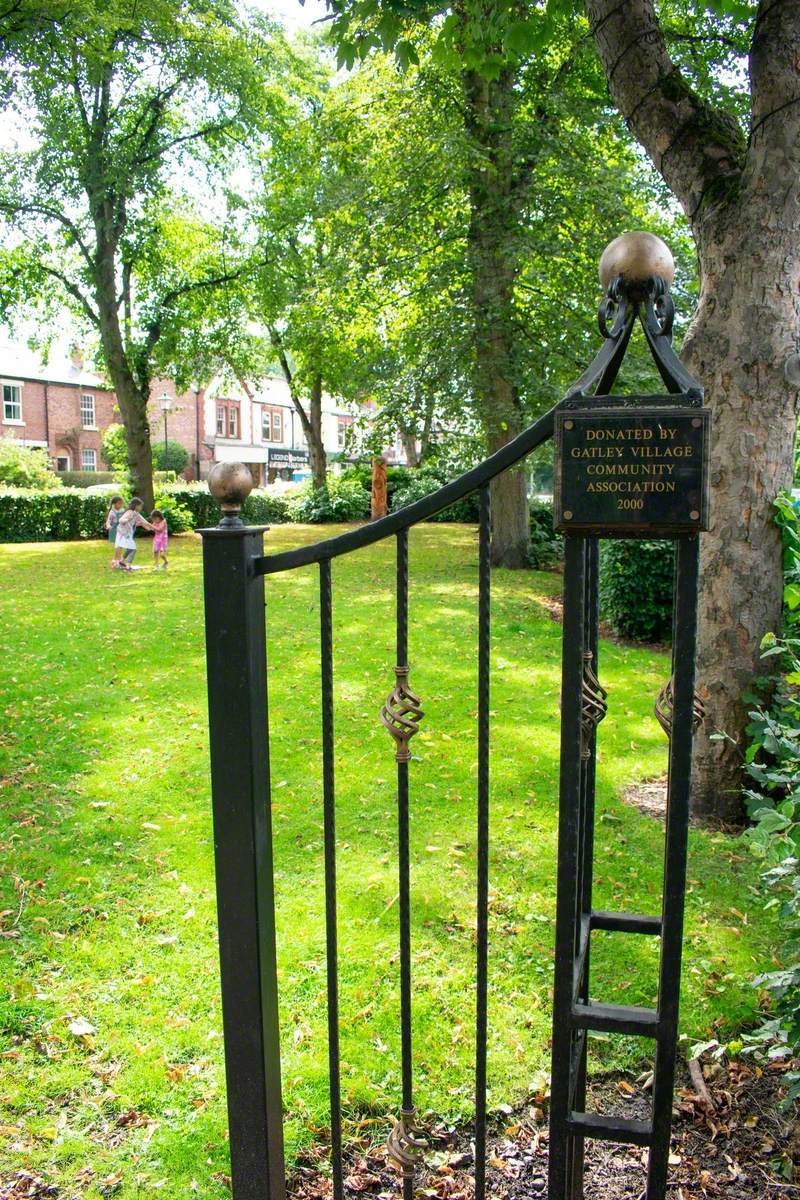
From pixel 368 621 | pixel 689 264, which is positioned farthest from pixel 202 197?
pixel 368 621

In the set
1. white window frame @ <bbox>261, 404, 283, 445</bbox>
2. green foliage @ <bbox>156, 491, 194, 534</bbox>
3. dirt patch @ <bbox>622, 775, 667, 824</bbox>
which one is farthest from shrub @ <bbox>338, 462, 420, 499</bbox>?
white window frame @ <bbox>261, 404, 283, 445</bbox>

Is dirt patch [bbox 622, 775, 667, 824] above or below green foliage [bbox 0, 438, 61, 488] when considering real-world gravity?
below

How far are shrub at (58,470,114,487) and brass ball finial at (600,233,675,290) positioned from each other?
4350cm

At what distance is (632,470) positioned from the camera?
169cm

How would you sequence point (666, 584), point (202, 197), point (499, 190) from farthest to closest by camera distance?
1. point (202, 197)
2. point (499, 190)
3. point (666, 584)

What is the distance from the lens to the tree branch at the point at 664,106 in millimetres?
4824

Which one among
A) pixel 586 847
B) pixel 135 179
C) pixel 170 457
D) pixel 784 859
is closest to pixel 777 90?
pixel 784 859

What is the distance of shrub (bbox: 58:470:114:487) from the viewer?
42.2 metres

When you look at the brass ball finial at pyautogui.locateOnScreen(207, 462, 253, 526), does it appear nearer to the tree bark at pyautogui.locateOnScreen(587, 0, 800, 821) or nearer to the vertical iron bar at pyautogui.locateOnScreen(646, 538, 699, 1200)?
the vertical iron bar at pyautogui.locateOnScreen(646, 538, 699, 1200)

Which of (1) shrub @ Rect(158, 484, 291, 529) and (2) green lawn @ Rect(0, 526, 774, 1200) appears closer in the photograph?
(2) green lawn @ Rect(0, 526, 774, 1200)

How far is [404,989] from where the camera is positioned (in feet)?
6.93

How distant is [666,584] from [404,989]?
8.80 metres

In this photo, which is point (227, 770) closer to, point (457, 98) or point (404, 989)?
point (404, 989)

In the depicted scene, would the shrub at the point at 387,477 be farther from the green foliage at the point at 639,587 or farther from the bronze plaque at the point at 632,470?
the bronze plaque at the point at 632,470
